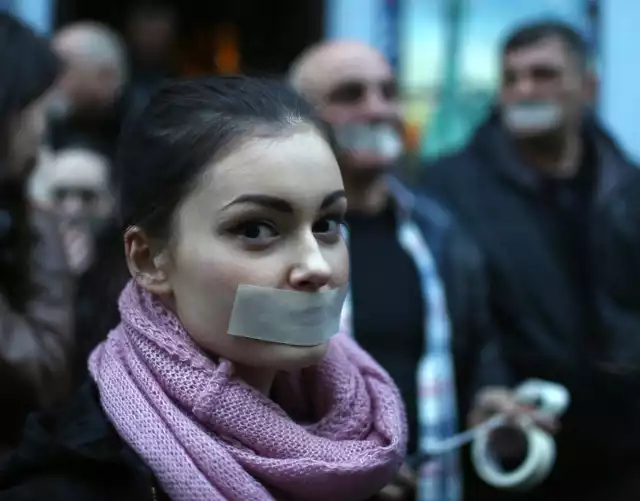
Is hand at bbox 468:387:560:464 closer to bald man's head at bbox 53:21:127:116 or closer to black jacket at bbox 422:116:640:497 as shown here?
black jacket at bbox 422:116:640:497

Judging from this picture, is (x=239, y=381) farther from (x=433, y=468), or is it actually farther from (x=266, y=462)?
(x=433, y=468)

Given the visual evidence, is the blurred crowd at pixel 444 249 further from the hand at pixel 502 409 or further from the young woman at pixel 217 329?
the young woman at pixel 217 329

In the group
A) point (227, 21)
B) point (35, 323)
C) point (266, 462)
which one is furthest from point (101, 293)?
point (227, 21)

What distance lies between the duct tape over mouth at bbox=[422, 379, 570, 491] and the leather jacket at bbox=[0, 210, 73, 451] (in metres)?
0.88

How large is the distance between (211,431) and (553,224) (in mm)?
1999

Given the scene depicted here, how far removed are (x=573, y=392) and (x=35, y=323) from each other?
1650mm

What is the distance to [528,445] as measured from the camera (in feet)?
7.76

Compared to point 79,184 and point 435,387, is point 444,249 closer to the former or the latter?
point 435,387

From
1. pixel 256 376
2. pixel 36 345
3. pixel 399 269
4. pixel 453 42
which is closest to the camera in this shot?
pixel 256 376

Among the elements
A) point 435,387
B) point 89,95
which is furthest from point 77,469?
point 89,95

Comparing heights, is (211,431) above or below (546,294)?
above

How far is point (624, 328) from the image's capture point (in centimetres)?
305

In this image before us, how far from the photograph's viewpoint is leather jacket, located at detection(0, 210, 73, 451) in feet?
6.56

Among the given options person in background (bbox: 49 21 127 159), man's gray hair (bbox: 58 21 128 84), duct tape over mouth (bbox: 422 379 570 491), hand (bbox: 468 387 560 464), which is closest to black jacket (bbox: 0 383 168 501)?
duct tape over mouth (bbox: 422 379 570 491)
